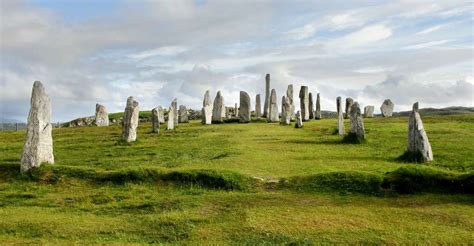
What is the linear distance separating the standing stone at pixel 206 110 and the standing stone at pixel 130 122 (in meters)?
17.7

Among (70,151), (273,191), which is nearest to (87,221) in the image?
(273,191)

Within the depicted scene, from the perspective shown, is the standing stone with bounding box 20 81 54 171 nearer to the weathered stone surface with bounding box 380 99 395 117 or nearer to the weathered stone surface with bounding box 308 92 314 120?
the weathered stone surface with bounding box 308 92 314 120

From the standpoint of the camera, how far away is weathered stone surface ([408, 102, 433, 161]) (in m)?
27.1

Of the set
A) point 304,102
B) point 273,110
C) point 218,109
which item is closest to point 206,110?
point 218,109

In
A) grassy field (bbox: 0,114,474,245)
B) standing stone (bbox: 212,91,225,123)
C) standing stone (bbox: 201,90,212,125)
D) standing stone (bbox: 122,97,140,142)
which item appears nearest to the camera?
grassy field (bbox: 0,114,474,245)

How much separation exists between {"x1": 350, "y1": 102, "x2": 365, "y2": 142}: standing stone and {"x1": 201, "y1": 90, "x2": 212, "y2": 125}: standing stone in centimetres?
2238

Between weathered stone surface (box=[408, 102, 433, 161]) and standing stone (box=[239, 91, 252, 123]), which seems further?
standing stone (box=[239, 91, 252, 123])

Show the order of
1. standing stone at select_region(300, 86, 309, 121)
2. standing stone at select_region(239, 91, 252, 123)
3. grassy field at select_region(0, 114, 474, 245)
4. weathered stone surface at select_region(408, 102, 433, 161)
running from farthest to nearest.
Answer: standing stone at select_region(300, 86, 309, 121) < standing stone at select_region(239, 91, 252, 123) < weathered stone surface at select_region(408, 102, 433, 161) < grassy field at select_region(0, 114, 474, 245)

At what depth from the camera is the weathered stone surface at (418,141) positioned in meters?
27.1

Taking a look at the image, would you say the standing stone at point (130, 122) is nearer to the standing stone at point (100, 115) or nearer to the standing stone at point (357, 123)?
the standing stone at point (357, 123)

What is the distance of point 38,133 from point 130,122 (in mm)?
12308

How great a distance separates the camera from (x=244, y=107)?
56.2 m

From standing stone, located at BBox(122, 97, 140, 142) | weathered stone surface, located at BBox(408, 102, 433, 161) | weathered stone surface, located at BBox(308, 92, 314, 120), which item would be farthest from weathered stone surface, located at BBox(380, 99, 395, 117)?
weathered stone surface, located at BBox(408, 102, 433, 161)

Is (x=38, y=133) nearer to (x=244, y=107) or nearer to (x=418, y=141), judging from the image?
(x=418, y=141)
